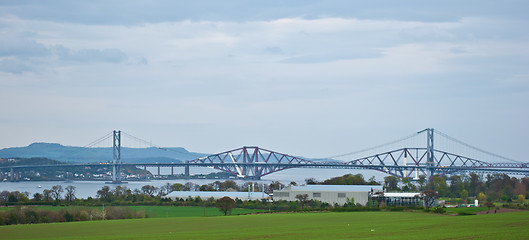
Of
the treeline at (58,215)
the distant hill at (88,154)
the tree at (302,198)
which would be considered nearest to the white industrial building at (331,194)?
the tree at (302,198)

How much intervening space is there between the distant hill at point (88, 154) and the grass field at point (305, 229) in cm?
11732

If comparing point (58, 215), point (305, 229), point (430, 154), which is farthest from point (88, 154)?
point (305, 229)

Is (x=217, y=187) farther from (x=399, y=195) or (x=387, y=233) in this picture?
(x=387, y=233)

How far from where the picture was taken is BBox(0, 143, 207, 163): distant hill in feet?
487

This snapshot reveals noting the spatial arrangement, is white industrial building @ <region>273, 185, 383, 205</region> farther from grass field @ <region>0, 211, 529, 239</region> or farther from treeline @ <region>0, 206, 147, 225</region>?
grass field @ <region>0, 211, 529, 239</region>

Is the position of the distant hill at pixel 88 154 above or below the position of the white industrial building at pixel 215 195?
above

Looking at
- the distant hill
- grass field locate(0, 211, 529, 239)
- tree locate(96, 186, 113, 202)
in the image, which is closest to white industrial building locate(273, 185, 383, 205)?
tree locate(96, 186, 113, 202)

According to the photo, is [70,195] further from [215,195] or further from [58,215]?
[58,215]

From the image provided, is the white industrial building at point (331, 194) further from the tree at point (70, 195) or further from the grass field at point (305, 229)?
the grass field at point (305, 229)

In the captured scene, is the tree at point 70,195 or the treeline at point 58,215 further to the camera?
the tree at point 70,195

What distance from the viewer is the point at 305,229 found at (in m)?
A: 21.9

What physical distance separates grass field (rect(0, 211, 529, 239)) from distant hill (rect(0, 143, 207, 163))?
11732 centimetres

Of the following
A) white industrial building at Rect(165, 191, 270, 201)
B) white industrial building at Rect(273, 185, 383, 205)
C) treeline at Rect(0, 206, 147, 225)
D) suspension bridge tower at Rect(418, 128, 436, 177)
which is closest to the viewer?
treeline at Rect(0, 206, 147, 225)

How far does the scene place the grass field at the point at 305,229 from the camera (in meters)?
17.2
